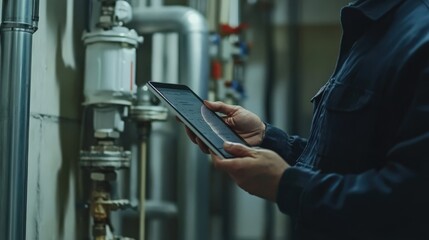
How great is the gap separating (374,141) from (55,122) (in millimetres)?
673

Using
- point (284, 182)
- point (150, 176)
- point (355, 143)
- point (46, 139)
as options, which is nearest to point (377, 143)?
point (355, 143)

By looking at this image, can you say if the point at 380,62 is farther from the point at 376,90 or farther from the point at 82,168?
the point at 82,168

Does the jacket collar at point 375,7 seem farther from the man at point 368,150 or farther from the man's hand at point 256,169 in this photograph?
the man's hand at point 256,169

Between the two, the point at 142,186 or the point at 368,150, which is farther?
the point at 142,186

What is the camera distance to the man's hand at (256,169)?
0.66m

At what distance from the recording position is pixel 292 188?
0.65 m

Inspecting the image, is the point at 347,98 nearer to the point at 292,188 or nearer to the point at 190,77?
the point at 292,188

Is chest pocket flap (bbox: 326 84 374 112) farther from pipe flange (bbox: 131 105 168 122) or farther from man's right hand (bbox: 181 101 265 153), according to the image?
pipe flange (bbox: 131 105 168 122)

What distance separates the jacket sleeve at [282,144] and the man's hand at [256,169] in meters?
0.28

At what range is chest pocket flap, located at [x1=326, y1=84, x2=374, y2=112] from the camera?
0.67m

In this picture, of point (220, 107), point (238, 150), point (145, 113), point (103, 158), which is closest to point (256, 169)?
point (238, 150)

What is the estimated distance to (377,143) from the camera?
2.23ft

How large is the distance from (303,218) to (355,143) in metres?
0.12

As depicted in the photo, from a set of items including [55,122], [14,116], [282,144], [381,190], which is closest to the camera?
[381,190]
